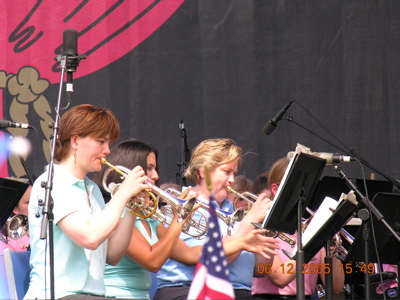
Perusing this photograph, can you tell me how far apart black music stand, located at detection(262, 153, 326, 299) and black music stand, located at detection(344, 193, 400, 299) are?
0.57m

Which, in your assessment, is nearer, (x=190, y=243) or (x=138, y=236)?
(x=138, y=236)

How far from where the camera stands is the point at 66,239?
11.0 feet

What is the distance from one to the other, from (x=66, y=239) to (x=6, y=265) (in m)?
0.42

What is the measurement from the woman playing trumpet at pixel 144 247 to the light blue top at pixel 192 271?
166 millimetres

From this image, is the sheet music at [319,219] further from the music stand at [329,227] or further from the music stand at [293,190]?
the music stand at [293,190]

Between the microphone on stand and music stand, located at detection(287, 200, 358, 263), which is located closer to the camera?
the microphone on stand

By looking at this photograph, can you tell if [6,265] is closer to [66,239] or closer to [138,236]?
[66,239]

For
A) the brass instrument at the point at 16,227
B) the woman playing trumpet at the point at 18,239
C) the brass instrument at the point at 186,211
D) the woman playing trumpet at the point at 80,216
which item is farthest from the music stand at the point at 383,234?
the brass instrument at the point at 16,227

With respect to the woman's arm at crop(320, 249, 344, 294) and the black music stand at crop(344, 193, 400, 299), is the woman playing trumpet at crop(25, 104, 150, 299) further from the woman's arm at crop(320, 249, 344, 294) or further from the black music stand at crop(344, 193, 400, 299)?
the woman's arm at crop(320, 249, 344, 294)

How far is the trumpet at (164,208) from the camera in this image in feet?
11.9

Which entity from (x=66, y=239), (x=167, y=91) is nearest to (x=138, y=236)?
(x=66, y=239)

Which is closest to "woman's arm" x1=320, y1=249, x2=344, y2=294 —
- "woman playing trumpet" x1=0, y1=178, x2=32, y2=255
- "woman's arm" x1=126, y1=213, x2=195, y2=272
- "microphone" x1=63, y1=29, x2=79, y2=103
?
"woman's arm" x1=126, y1=213, x2=195, y2=272

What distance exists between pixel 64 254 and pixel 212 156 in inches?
58.7

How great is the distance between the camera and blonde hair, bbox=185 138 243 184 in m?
4.52
